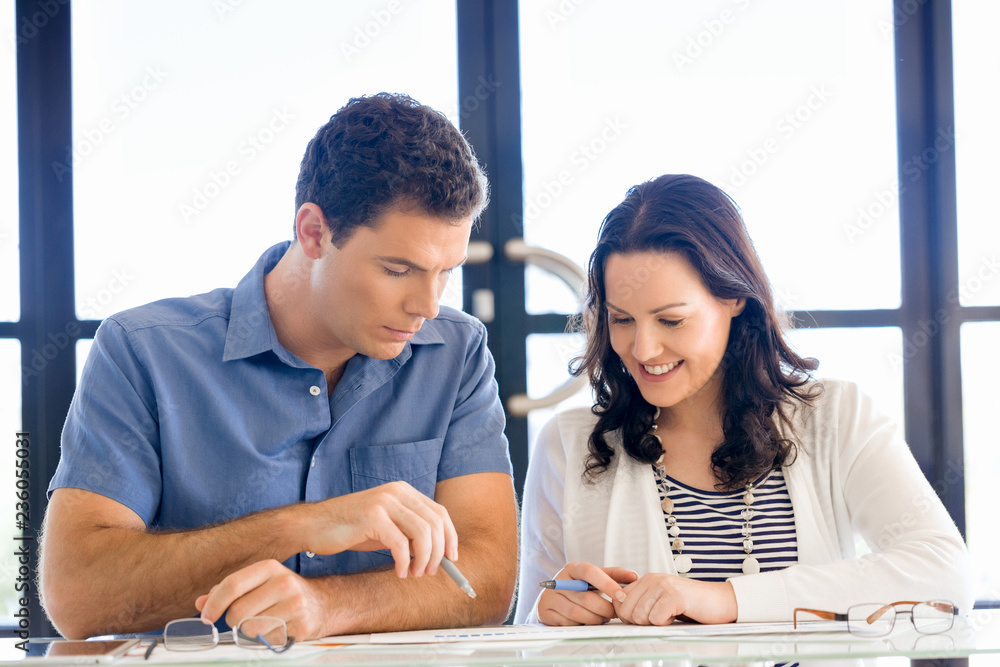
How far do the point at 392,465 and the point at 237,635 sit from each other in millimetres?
491

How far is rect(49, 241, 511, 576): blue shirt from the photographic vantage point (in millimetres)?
1149

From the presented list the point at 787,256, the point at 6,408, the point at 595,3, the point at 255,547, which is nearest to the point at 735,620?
the point at 255,547

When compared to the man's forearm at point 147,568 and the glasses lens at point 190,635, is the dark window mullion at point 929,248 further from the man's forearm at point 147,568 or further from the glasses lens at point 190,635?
the glasses lens at point 190,635

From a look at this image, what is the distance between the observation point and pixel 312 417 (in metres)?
1.23

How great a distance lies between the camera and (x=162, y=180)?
193cm

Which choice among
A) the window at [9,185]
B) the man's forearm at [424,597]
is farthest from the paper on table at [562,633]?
the window at [9,185]

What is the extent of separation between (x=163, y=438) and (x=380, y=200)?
0.48 metres

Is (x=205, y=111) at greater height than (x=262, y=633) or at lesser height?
greater

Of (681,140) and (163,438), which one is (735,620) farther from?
(681,140)

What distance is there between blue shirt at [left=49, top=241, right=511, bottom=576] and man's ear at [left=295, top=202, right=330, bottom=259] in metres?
0.12

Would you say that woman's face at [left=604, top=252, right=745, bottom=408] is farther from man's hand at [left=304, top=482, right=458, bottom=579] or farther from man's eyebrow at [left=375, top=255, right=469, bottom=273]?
man's hand at [left=304, top=482, right=458, bottom=579]

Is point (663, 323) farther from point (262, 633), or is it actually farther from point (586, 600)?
point (262, 633)

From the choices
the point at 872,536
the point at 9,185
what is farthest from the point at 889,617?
the point at 9,185

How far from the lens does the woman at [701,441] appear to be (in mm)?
1250
